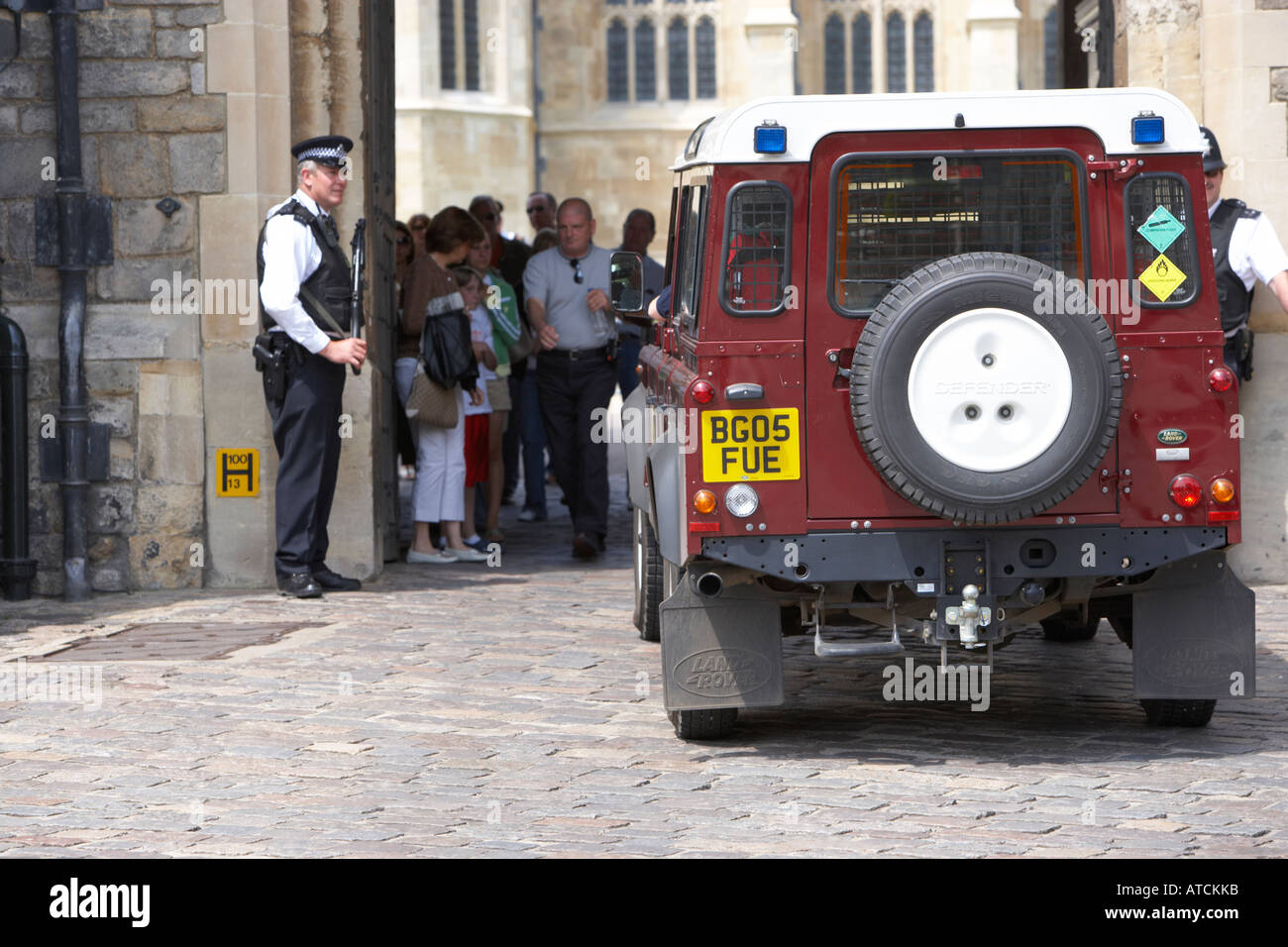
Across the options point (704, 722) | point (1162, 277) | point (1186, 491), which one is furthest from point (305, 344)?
point (1186, 491)

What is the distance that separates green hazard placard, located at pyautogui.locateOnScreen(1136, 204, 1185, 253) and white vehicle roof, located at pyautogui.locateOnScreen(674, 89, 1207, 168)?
0.20m

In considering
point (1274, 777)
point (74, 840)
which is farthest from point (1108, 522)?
point (74, 840)

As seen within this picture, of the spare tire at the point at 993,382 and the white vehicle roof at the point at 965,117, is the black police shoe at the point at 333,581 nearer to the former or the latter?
the white vehicle roof at the point at 965,117

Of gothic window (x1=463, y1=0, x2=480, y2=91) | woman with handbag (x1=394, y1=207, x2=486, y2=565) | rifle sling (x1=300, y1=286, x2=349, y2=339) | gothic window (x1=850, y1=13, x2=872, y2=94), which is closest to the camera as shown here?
rifle sling (x1=300, y1=286, x2=349, y2=339)

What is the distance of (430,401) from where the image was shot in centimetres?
1208

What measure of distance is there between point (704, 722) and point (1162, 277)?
2116 mm

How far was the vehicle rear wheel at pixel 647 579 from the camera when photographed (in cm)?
888

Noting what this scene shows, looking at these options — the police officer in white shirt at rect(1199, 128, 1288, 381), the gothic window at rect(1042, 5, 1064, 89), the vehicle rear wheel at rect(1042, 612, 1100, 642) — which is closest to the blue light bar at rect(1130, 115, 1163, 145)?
the vehicle rear wheel at rect(1042, 612, 1100, 642)

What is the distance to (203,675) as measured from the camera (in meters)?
8.48

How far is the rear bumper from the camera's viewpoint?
6625mm

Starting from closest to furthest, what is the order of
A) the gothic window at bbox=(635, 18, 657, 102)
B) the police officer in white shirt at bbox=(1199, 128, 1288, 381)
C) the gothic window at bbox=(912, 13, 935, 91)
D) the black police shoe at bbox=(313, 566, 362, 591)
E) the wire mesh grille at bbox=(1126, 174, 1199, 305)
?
1. the wire mesh grille at bbox=(1126, 174, 1199, 305)
2. the police officer in white shirt at bbox=(1199, 128, 1288, 381)
3. the black police shoe at bbox=(313, 566, 362, 591)
4. the gothic window at bbox=(635, 18, 657, 102)
5. the gothic window at bbox=(912, 13, 935, 91)

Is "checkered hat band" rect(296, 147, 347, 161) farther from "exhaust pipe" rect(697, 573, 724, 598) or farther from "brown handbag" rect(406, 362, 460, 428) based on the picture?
"exhaust pipe" rect(697, 573, 724, 598)

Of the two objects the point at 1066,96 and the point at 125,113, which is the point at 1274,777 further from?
the point at 125,113

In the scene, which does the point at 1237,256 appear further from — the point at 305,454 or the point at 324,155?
the point at 305,454
